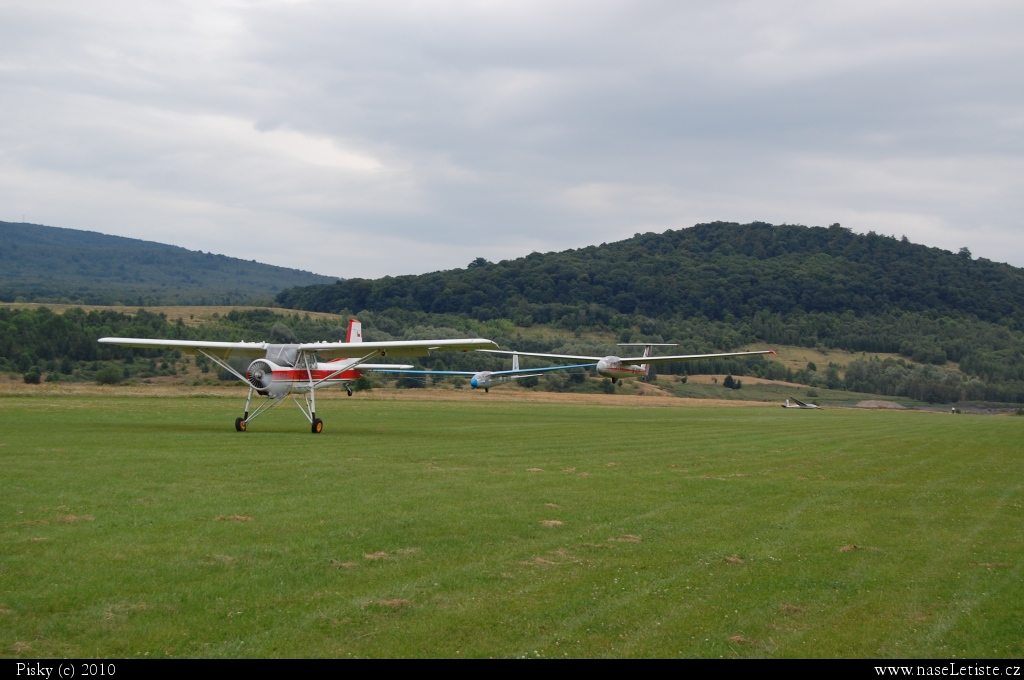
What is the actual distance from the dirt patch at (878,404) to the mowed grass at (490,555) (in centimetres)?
5960

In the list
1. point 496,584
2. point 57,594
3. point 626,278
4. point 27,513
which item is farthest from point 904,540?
point 626,278

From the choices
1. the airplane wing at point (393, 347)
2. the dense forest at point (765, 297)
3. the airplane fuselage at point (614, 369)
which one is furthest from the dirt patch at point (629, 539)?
the dense forest at point (765, 297)

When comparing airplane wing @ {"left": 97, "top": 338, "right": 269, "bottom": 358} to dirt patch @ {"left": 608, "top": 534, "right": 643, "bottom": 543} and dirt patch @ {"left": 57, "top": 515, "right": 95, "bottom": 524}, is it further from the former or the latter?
dirt patch @ {"left": 608, "top": 534, "right": 643, "bottom": 543}

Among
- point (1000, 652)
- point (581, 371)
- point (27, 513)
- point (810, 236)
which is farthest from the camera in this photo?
point (810, 236)

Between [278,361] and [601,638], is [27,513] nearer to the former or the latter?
[601,638]

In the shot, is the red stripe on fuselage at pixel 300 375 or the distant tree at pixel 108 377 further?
the distant tree at pixel 108 377

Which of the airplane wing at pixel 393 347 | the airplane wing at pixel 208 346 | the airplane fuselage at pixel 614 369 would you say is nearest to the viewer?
the airplane wing at pixel 393 347

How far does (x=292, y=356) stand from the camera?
25.7 m

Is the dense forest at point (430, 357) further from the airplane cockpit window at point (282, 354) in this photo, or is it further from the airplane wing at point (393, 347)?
the airplane wing at point (393, 347)

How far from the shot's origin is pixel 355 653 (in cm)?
585

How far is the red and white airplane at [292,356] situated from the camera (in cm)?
2462

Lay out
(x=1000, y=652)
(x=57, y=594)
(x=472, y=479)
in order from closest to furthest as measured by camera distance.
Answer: (x=1000, y=652) < (x=57, y=594) < (x=472, y=479)

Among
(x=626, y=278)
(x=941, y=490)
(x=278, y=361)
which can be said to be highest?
(x=626, y=278)

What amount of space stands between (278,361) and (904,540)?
18.7m
